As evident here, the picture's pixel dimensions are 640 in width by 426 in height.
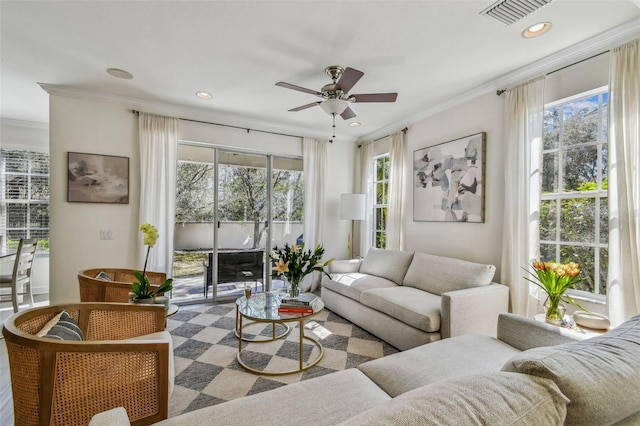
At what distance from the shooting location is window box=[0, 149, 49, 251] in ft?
14.3

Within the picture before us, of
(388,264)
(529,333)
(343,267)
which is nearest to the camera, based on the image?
(529,333)

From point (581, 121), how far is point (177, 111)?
14.5 ft

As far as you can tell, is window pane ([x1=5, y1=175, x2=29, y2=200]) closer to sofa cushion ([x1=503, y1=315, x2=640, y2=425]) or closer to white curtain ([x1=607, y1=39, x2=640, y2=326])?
sofa cushion ([x1=503, y1=315, x2=640, y2=425])

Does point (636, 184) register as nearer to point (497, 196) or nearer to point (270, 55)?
point (497, 196)

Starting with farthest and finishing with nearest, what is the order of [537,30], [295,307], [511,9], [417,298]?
[417,298]
[295,307]
[537,30]
[511,9]

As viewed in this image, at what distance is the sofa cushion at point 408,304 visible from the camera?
2.39 metres

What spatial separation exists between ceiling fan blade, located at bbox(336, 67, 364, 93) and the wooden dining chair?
12.9 feet

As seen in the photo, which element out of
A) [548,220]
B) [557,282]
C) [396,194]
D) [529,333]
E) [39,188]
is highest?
[39,188]

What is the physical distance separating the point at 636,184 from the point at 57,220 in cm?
538

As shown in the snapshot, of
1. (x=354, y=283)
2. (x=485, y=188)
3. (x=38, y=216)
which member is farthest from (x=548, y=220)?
(x=38, y=216)

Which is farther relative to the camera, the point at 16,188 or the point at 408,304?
the point at 16,188

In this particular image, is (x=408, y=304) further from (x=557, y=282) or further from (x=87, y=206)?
(x=87, y=206)

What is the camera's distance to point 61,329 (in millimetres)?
1386

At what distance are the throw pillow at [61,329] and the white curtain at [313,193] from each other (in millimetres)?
3254
